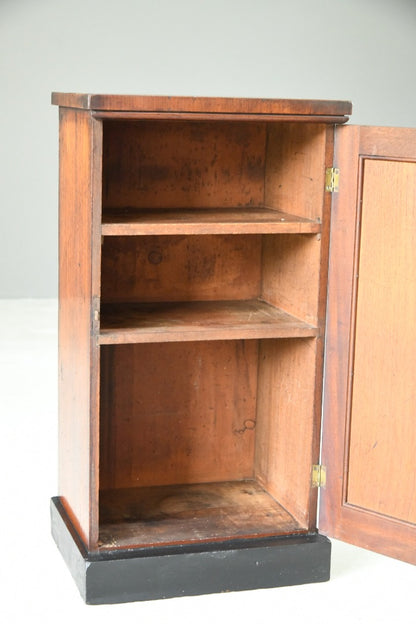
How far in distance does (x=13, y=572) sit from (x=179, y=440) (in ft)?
2.70

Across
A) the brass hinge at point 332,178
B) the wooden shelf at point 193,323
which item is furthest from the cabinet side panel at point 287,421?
the brass hinge at point 332,178

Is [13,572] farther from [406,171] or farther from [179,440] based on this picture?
[406,171]

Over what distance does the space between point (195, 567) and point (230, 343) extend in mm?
955

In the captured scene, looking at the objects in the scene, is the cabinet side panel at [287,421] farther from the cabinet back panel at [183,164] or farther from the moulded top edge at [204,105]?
the moulded top edge at [204,105]

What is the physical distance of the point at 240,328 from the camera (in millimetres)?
3189

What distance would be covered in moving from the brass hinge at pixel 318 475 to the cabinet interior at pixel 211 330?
0.02 meters

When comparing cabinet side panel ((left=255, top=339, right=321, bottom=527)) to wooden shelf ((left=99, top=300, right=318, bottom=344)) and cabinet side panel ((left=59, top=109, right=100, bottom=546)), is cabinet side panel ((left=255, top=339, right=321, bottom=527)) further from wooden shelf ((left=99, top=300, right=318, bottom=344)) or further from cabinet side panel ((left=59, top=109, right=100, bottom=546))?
cabinet side panel ((left=59, top=109, right=100, bottom=546))

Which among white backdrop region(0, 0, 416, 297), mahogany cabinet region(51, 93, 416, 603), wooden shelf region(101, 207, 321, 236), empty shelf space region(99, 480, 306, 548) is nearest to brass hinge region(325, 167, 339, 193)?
mahogany cabinet region(51, 93, 416, 603)

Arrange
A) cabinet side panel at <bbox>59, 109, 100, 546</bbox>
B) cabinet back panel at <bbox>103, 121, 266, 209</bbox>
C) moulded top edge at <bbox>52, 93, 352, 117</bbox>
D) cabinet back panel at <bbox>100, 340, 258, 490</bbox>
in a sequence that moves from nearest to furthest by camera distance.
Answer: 1. moulded top edge at <bbox>52, 93, 352, 117</bbox>
2. cabinet side panel at <bbox>59, 109, 100, 546</bbox>
3. cabinet back panel at <bbox>103, 121, 266, 209</bbox>
4. cabinet back panel at <bbox>100, 340, 258, 490</bbox>

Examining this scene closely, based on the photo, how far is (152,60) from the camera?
8.48 m

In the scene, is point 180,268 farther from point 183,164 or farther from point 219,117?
point 219,117

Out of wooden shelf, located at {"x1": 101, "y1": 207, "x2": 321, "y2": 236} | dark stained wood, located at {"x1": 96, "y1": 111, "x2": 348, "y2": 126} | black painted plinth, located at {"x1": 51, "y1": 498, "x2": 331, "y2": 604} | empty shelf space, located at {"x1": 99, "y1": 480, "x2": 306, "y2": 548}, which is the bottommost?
black painted plinth, located at {"x1": 51, "y1": 498, "x2": 331, "y2": 604}

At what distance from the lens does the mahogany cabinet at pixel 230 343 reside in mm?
3020

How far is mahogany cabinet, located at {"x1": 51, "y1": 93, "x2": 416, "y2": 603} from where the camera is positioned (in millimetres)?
3020
